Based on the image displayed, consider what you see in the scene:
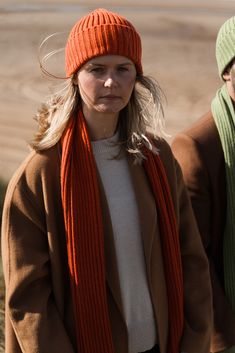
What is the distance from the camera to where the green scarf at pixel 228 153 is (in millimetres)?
2387

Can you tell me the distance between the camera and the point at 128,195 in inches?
82.5

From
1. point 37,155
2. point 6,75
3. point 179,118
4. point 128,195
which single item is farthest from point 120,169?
point 6,75

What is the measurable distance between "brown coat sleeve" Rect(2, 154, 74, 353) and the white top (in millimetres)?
196

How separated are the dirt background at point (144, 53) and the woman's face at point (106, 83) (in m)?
2.96

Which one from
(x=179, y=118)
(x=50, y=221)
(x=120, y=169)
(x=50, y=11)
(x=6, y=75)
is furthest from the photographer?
(x=50, y=11)

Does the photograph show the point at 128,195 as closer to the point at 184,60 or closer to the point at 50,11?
the point at 184,60

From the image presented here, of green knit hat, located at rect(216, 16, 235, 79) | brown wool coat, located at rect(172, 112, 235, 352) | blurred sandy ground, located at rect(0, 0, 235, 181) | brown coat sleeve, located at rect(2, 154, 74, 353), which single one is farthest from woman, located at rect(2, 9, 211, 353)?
blurred sandy ground, located at rect(0, 0, 235, 181)

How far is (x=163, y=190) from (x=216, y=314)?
58 cm

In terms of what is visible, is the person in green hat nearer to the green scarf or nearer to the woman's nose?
the green scarf

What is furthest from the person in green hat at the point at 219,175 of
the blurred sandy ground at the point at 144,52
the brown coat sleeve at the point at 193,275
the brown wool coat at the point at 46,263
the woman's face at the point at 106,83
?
the blurred sandy ground at the point at 144,52

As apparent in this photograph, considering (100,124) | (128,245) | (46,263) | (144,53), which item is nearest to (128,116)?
(100,124)

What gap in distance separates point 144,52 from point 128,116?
18.6 ft

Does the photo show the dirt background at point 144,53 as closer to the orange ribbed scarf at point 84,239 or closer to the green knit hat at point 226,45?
the green knit hat at point 226,45

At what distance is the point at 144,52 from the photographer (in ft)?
25.3
